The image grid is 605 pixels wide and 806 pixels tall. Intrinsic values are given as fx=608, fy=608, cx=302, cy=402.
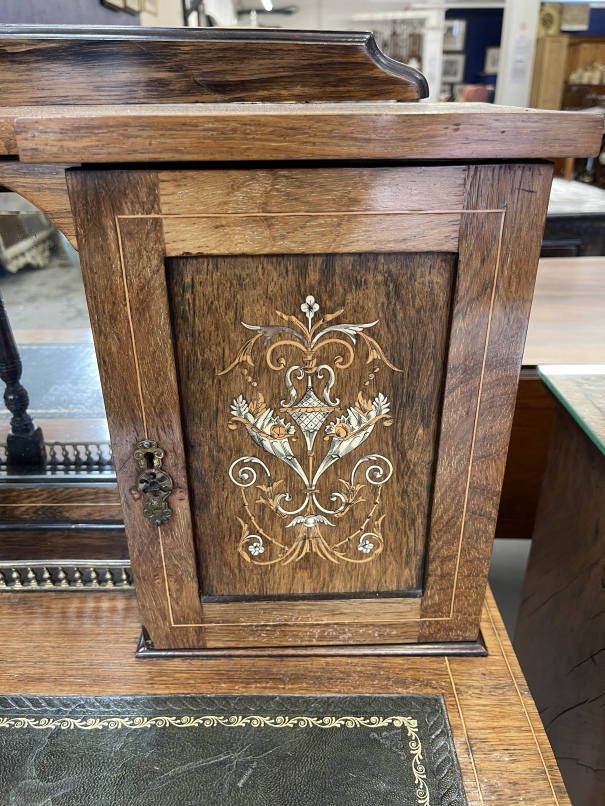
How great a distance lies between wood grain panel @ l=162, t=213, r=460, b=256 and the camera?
0.51 metres

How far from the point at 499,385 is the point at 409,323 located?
0.11m

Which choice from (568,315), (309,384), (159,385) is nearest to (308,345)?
(309,384)

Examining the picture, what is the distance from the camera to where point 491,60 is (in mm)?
6848

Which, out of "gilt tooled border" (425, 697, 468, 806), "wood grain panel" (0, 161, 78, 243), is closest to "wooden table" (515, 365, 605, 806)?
"gilt tooled border" (425, 697, 468, 806)

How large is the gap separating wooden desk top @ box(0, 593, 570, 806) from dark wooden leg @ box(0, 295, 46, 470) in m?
0.20

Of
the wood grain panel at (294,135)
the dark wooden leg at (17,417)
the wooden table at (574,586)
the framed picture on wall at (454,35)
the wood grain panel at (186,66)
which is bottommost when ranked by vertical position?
the wooden table at (574,586)

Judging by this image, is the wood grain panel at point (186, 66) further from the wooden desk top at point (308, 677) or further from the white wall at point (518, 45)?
the white wall at point (518, 45)

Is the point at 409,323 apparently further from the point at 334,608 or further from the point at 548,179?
the point at 334,608

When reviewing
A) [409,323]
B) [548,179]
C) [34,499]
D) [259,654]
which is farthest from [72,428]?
[548,179]

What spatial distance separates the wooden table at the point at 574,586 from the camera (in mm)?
877

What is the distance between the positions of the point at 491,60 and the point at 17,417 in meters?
7.62

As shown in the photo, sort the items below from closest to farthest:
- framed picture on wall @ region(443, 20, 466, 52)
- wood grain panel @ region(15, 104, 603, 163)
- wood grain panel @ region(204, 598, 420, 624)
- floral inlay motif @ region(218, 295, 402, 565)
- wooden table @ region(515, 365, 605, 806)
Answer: wood grain panel @ region(15, 104, 603, 163) < floral inlay motif @ region(218, 295, 402, 565) < wood grain panel @ region(204, 598, 420, 624) < wooden table @ region(515, 365, 605, 806) < framed picture on wall @ region(443, 20, 466, 52)

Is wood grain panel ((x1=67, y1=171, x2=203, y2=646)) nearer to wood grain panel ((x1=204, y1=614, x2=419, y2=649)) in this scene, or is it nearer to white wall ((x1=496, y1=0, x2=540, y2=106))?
wood grain panel ((x1=204, y1=614, x2=419, y2=649))

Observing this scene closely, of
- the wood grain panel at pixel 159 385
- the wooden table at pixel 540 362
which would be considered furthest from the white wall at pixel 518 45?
the wood grain panel at pixel 159 385
